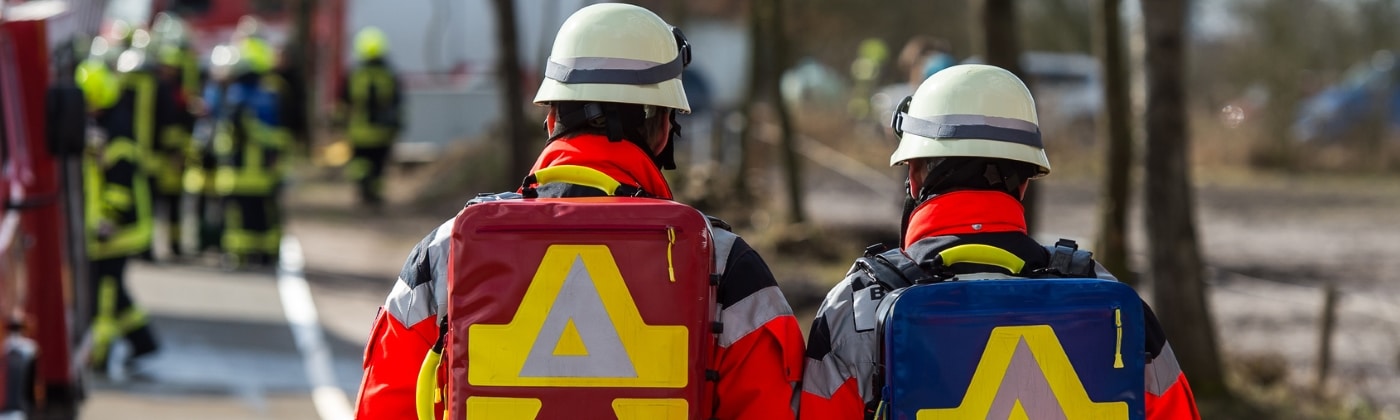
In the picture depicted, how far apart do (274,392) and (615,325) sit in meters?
6.53

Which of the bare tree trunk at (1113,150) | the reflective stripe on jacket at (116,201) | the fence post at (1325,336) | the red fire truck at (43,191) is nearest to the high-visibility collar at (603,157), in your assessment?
the red fire truck at (43,191)

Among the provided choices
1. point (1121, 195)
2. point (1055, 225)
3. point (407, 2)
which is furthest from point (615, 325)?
point (407, 2)

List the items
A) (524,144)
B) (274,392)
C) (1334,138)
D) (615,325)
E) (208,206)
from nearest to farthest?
(615,325), (274,392), (208,206), (524,144), (1334,138)

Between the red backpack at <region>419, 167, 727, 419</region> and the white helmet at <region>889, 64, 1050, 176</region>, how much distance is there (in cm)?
53

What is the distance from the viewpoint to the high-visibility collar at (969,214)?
3.46 metres

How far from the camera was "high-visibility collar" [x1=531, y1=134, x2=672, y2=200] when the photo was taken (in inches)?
136

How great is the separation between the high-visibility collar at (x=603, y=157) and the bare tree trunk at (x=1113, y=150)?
270 inches

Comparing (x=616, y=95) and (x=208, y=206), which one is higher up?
(x=616, y=95)

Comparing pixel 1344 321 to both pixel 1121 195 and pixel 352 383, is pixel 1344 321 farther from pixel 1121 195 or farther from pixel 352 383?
pixel 352 383

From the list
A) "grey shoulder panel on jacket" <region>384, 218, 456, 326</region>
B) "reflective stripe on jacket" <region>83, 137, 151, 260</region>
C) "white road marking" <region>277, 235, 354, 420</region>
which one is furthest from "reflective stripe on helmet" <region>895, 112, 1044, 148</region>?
"reflective stripe on jacket" <region>83, 137, 151, 260</region>

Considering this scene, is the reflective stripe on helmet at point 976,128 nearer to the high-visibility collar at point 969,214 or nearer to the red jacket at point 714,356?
the high-visibility collar at point 969,214

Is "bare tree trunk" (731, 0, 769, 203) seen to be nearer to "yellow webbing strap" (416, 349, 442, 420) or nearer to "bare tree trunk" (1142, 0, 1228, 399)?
"bare tree trunk" (1142, 0, 1228, 399)

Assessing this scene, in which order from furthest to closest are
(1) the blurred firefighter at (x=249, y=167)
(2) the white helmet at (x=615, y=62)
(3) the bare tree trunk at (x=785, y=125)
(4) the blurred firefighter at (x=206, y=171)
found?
Answer: (3) the bare tree trunk at (x=785, y=125)
(4) the blurred firefighter at (x=206, y=171)
(1) the blurred firefighter at (x=249, y=167)
(2) the white helmet at (x=615, y=62)

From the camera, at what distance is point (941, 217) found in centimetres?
347
